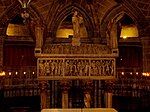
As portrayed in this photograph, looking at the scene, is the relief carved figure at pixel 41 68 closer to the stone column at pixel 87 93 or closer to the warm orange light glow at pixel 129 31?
the stone column at pixel 87 93

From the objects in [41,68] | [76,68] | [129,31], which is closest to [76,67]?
[76,68]

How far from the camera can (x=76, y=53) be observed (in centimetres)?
963

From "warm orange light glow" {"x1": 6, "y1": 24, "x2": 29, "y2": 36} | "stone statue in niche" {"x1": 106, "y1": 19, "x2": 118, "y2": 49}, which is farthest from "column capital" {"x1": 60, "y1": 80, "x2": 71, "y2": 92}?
"warm orange light glow" {"x1": 6, "y1": 24, "x2": 29, "y2": 36}

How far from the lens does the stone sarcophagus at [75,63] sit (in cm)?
957

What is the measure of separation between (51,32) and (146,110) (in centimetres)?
662

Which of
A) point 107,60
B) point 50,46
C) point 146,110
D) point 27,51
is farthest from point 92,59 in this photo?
point 27,51

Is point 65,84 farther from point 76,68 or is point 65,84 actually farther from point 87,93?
point 87,93

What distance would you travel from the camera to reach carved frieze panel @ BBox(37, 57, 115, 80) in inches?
377

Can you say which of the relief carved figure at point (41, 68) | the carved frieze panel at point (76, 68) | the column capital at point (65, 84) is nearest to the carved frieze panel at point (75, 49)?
the carved frieze panel at point (76, 68)

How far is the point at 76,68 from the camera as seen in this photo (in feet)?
31.6

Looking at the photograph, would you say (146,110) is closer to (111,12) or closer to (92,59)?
(92,59)

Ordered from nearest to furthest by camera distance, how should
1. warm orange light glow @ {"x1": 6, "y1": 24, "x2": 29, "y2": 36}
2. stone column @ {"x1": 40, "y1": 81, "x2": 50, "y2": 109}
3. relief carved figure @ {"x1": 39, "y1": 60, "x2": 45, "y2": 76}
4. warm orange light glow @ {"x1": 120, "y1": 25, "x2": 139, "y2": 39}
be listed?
relief carved figure @ {"x1": 39, "y1": 60, "x2": 45, "y2": 76} → stone column @ {"x1": 40, "y1": 81, "x2": 50, "y2": 109} → warm orange light glow @ {"x1": 6, "y1": 24, "x2": 29, "y2": 36} → warm orange light glow @ {"x1": 120, "y1": 25, "x2": 139, "y2": 39}

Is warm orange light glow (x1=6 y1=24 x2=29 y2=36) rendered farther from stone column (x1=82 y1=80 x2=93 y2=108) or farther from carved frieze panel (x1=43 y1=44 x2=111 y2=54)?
stone column (x1=82 y1=80 x2=93 y2=108)

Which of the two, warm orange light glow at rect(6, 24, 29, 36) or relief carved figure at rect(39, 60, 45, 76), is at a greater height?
warm orange light glow at rect(6, 24, 29, 36)
